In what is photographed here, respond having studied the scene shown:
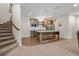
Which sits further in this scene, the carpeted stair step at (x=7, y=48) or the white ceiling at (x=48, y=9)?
the white ceiling at (x=48, y=9)

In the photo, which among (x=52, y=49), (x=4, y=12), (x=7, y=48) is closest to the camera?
(x=4, y=12)

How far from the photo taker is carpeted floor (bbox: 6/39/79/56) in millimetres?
2875

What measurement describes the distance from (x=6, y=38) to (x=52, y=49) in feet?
3.54

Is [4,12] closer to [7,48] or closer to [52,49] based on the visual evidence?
[7,48]

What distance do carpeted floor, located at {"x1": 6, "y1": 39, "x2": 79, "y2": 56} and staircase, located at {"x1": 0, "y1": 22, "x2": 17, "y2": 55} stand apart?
0.13 m

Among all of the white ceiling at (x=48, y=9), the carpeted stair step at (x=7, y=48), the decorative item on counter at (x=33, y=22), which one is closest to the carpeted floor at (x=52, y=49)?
the carpeted stair step at (x=7, y=48)

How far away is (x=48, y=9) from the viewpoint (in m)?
2.98

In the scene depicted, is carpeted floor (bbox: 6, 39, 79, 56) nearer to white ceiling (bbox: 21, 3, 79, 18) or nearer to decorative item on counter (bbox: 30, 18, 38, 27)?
decorative item on counter (bbox: 30, 18, 38, 27)

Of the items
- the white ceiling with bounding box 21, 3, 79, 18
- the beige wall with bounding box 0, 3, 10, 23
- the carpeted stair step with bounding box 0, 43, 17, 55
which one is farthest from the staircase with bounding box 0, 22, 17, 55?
the white ceiling with bounding box 21, 3, 79, 18

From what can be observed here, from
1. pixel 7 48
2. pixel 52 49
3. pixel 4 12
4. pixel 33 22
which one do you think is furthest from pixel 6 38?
pixel 52 49

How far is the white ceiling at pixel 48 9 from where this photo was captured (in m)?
2.89

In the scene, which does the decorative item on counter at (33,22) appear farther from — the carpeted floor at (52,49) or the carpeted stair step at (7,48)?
the carpeted stair step at (7,48)

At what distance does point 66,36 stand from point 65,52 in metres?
0.37

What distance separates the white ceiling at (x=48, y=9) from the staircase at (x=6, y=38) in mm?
449
